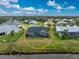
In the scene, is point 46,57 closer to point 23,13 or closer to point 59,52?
point 59,52

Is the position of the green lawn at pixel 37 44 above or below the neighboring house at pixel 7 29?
below

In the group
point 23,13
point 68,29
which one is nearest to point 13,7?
point 23,13

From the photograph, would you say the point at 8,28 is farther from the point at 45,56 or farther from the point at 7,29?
the point at 45,56

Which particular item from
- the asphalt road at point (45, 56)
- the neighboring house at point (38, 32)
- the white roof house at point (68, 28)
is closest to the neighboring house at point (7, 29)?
the neighboring house at point (38, 32)

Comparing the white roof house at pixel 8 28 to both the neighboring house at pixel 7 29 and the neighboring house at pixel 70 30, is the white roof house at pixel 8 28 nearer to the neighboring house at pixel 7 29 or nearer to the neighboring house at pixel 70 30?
the neighboring house at pixel 7 29

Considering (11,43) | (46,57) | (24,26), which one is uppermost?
(24,26)

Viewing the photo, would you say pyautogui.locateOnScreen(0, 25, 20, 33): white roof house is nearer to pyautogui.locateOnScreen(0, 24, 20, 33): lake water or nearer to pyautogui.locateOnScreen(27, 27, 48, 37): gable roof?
pyautogui.locateOnScreen(0, 24, 20, 33): lake water

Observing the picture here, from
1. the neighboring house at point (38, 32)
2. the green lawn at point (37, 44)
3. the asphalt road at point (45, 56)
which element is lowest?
the asphalt road at point (45, 56)

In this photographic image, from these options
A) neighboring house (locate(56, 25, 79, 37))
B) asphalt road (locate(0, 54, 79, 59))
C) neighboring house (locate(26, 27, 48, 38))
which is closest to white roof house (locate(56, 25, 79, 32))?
neighboring house (locate(56, 25, 79, 37))
